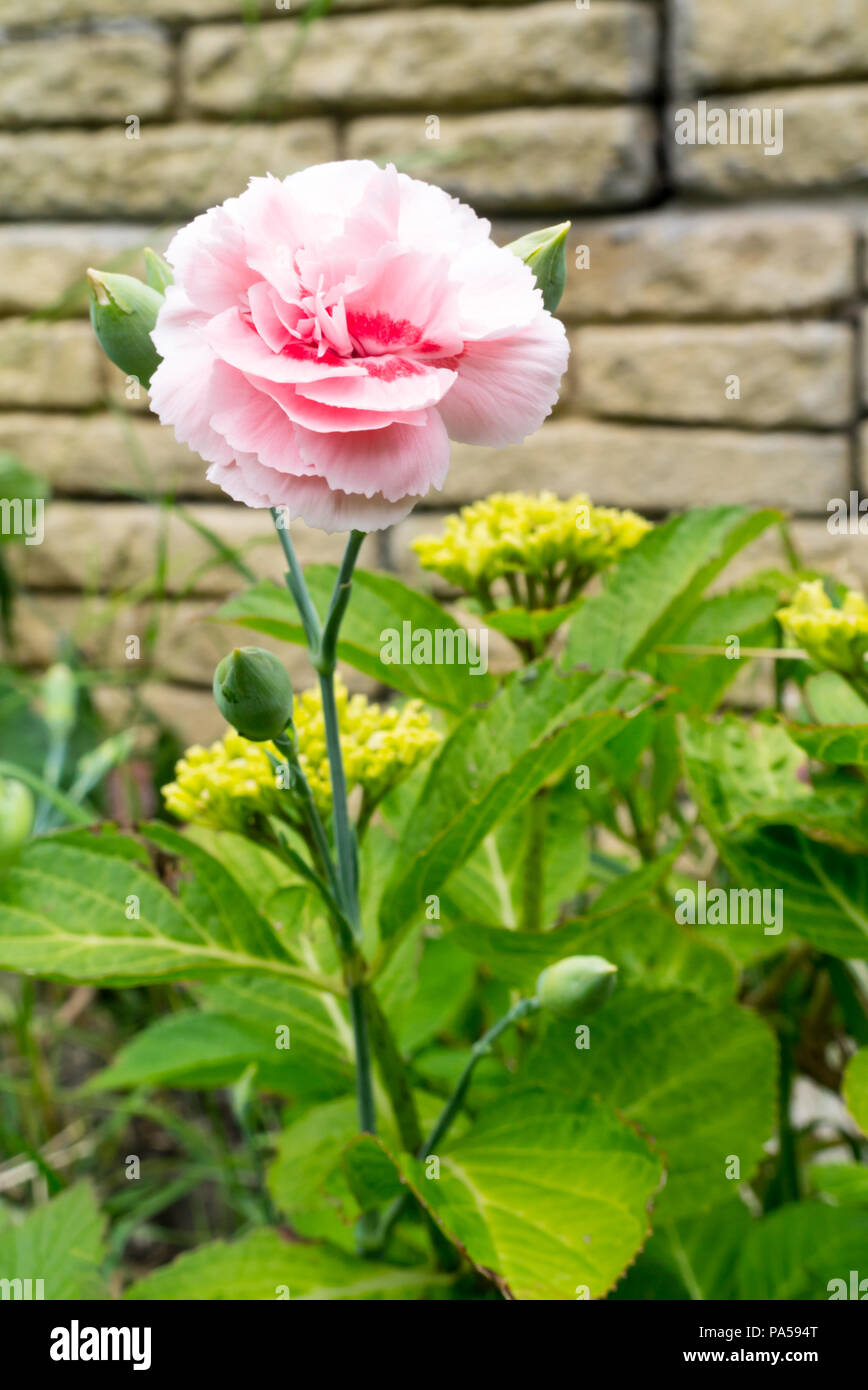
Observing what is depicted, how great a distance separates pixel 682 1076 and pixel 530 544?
24cm

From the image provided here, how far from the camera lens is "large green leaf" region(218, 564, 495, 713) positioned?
1.58ft

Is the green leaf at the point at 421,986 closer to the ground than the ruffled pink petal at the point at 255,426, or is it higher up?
closer to the ground

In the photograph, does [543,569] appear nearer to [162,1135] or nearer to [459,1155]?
[459,1155]

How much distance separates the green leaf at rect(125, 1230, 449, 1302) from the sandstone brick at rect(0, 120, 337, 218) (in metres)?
1.10

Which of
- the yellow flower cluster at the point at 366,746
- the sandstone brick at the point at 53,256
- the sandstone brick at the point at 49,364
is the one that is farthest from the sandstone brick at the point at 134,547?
the yellow flower cluster at the point at 366,746

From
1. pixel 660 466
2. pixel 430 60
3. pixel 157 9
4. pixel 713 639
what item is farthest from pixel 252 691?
pixel 157 9

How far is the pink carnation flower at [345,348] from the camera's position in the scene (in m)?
0.27

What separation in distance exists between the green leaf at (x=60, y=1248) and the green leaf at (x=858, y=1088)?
0.33m

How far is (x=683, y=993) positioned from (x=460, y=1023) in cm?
28

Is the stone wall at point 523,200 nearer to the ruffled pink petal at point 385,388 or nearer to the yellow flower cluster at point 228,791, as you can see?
the yellow flower cluster at point 228,791

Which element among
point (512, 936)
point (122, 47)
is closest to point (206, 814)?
point (512, 936)

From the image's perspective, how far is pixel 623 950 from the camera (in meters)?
0.49

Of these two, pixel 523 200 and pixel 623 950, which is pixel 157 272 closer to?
pixel 623 950

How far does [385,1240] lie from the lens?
1.44 ft
